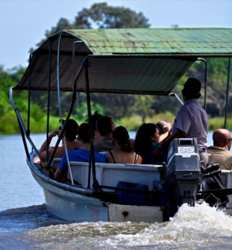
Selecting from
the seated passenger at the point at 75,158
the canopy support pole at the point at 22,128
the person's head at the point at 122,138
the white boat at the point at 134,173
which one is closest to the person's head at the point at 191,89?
the white boat at the point at 134,173

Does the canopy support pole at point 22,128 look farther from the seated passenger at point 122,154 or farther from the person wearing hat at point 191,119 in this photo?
the person wearing hat at point 191,119

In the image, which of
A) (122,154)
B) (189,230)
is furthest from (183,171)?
(122,154)

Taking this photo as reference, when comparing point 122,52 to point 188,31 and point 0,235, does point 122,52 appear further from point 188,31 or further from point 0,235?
point 0,235

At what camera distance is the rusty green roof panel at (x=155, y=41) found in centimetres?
1163

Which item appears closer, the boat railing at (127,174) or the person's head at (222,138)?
the boat railing at (127,174)

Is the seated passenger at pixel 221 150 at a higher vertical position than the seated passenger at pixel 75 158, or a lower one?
higher

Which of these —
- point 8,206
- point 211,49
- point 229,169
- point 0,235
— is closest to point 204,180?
point 229,169

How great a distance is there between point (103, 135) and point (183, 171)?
7.89 feet

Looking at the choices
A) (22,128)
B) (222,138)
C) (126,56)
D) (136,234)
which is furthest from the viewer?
(22,128)

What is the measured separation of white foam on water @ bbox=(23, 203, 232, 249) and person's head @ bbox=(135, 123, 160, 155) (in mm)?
1244

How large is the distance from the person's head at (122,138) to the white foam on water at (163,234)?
1039 millimetres

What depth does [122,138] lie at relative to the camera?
1237cm

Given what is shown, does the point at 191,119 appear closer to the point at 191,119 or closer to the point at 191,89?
the point at 191,119

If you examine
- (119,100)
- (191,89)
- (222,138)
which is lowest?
(119,100)
